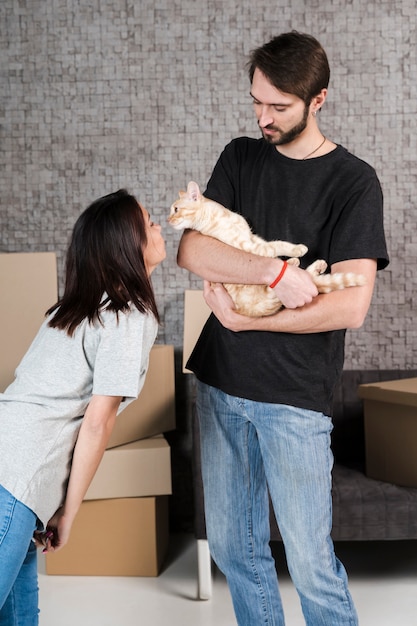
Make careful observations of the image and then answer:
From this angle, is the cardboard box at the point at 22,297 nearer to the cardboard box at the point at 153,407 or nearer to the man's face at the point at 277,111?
the cardboard box at the point at 153,407

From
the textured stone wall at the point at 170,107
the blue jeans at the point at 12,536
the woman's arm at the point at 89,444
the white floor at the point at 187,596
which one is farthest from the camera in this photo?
the textured stone wall at the point at 170,107

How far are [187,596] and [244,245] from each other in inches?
59.9

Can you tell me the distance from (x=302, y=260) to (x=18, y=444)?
26.8 inches

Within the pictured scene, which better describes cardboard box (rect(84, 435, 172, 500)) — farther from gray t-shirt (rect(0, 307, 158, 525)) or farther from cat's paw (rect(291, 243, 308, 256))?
cat's paw (rect(291, 243, 308, 256))

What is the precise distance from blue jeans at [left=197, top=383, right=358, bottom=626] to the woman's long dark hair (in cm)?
34

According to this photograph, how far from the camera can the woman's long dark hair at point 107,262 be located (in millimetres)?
1466

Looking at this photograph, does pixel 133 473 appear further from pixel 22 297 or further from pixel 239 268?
pixel 239 268

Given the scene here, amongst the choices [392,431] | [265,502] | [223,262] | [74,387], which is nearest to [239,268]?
[223,262]

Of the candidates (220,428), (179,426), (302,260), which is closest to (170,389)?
(179,426)

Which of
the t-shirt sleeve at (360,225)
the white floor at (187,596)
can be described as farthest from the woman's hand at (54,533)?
the white floor at (187,596)

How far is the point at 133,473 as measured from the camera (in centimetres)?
276

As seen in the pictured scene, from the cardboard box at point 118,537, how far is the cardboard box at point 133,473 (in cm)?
4

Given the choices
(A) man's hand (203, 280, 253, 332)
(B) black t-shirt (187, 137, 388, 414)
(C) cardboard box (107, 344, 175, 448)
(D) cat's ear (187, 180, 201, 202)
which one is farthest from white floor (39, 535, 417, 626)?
A: (D) cat's ear (187, 180, 201, 202)

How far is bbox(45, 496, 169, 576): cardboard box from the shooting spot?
9.07ft
